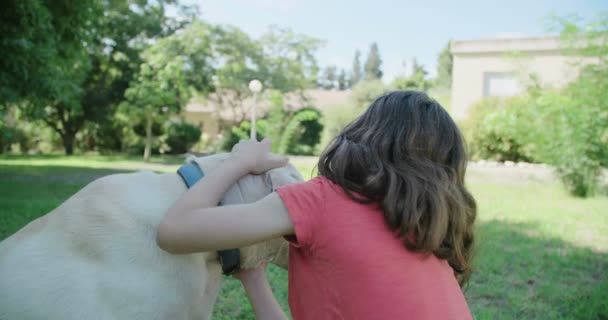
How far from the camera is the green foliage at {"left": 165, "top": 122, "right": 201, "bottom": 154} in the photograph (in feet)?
69.9

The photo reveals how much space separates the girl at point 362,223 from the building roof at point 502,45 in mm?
18118

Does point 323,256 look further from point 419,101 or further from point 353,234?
point 419,101

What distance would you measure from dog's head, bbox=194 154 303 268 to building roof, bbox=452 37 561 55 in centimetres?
1811

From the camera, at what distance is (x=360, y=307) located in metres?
1.38

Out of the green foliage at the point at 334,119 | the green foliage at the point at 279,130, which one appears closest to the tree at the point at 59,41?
the green foliage at the point at 279,130

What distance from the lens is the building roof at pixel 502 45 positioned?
1802 centimetres

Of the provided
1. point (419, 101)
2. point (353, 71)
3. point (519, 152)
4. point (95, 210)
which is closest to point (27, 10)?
point (95, 210)

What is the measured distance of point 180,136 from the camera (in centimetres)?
2145

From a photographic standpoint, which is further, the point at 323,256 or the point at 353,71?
the point at 353,71

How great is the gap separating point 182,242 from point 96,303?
304mm

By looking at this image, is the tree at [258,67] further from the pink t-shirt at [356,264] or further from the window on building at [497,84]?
the pink t-shirt at [356,264]

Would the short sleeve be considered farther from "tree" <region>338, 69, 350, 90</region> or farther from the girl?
"tree" <region>338, 69, 350, 90</region>

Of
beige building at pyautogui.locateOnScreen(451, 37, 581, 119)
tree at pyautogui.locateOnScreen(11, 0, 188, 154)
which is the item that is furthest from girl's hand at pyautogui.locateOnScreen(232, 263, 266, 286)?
beige building at pyautogui.locateOnScreen(451, 37, 581, 119)

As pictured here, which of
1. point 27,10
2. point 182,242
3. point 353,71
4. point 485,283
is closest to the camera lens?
point 182,242
